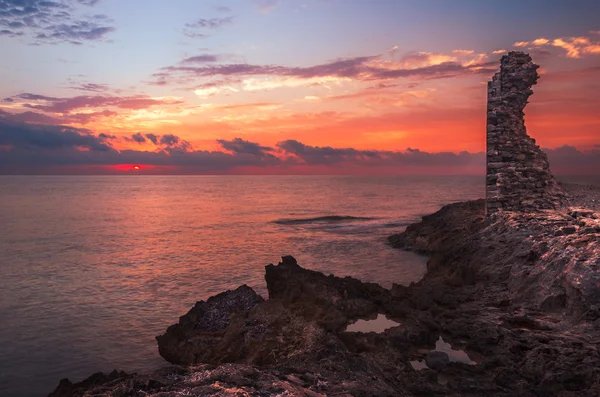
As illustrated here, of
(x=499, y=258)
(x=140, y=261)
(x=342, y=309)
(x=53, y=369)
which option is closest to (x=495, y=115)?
(x=499, y=258)

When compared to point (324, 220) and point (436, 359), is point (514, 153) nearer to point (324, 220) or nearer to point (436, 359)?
point (436, 359)

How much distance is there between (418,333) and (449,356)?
33.7 inches

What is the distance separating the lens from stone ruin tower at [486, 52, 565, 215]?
1881 centimetres

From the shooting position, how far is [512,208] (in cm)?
1877

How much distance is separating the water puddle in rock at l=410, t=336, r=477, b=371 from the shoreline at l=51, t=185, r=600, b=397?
0.15 meters

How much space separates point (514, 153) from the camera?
63.4ft

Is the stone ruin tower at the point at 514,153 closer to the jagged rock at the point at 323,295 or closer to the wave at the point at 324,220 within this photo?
the jagged rock at the point at 323,295

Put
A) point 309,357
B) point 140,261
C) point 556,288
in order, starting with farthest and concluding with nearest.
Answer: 1. point 140,261
2. point 556,288
3. point 309,357

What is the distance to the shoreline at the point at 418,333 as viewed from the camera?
6648 mm

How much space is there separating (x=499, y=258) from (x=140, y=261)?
22.4 m

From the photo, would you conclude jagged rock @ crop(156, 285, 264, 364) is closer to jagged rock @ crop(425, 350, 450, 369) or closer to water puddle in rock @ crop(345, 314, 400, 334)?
water puddle in rock @ crop(345, 314, 400, 334)

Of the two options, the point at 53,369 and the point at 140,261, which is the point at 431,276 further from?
the point at 140,261

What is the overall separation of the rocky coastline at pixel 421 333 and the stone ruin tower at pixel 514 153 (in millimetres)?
2767

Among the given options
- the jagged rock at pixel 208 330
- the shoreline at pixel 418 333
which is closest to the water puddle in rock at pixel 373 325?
the shoreline at pixel 418 333
